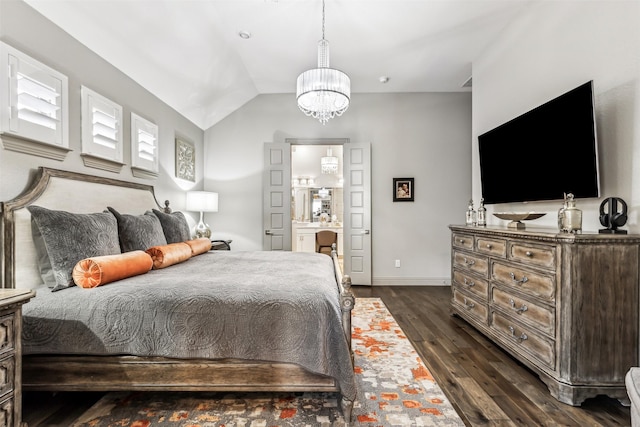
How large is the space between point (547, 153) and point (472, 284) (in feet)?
4.36

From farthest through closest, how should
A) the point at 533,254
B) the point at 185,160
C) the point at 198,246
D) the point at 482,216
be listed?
the point at 185,160
the point at 482,216
the point at 198,246
the point at 533,254

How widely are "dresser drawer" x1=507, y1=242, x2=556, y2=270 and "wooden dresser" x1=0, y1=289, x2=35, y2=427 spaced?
2.91 metres

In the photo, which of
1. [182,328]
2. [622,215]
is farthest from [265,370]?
[622,215]

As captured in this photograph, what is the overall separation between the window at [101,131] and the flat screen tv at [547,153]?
3709 millimetres

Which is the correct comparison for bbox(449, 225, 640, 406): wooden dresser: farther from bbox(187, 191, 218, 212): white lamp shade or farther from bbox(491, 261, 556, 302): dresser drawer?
bbox(187, 191, 218, 212): white lamp shade

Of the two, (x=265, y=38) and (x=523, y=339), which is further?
(x=265, y=38)

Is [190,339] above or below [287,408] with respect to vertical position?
above

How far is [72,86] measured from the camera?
2438 millimetres

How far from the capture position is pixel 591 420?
1740 mm

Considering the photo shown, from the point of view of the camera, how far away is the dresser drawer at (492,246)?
255 centimetres

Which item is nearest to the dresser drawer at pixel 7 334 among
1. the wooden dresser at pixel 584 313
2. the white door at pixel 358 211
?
the wooden dresser at pixel 584 313

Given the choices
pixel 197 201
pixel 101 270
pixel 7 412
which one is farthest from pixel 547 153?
pixel 197 201

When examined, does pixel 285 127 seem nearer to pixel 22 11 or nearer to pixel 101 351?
pixel 22 11

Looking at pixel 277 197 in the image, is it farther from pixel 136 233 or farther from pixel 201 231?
pixel 136 233
